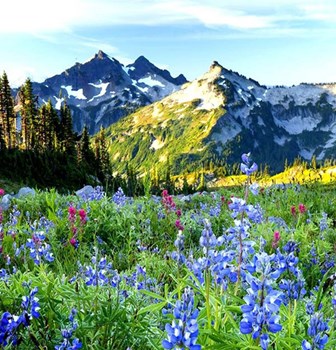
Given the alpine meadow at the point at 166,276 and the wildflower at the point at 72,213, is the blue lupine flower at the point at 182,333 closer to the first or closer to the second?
the alpine meadow at the point at 166,276

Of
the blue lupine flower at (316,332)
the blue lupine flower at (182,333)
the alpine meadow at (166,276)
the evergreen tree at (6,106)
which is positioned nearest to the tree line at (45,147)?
the evergreen tree at (6,106)

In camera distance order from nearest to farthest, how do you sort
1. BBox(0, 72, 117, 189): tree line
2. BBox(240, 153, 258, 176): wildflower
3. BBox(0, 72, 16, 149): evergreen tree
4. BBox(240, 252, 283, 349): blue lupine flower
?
BBox(240, 252, 283, 349): blue lupine flower
BBox(240, 153, 258, 176): wildflower
BBox(0, 72, 117, 189): tree line
BBox(0, 72, 16, 149): evergreen tree

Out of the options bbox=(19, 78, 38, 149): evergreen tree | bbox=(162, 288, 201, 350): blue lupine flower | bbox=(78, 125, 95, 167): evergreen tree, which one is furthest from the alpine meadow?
bbox=(19, 78, 38, 149): evergreen tree

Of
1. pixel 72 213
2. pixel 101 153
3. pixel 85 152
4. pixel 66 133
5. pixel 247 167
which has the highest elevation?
pixel 247 167

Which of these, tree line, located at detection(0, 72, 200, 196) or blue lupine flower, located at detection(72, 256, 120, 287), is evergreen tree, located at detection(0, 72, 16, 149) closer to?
tree line, located at detection(0, 72, 200, 196)

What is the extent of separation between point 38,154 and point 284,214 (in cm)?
5938

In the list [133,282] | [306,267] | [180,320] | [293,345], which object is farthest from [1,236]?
[180,320]

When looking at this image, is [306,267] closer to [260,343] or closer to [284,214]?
[284,214]

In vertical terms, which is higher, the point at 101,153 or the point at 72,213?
the point at 72,213

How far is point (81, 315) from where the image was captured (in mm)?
3164

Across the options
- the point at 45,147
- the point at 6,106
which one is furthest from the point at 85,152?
the point at 6,106

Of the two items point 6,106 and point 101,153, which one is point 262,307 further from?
point 101,153

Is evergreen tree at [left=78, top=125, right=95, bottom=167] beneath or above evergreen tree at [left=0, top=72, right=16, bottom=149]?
beneath

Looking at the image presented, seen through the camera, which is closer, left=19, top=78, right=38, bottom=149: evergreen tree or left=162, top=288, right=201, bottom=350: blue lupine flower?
left=162, top=288, right=201, bottom=350: blue lupine flower
